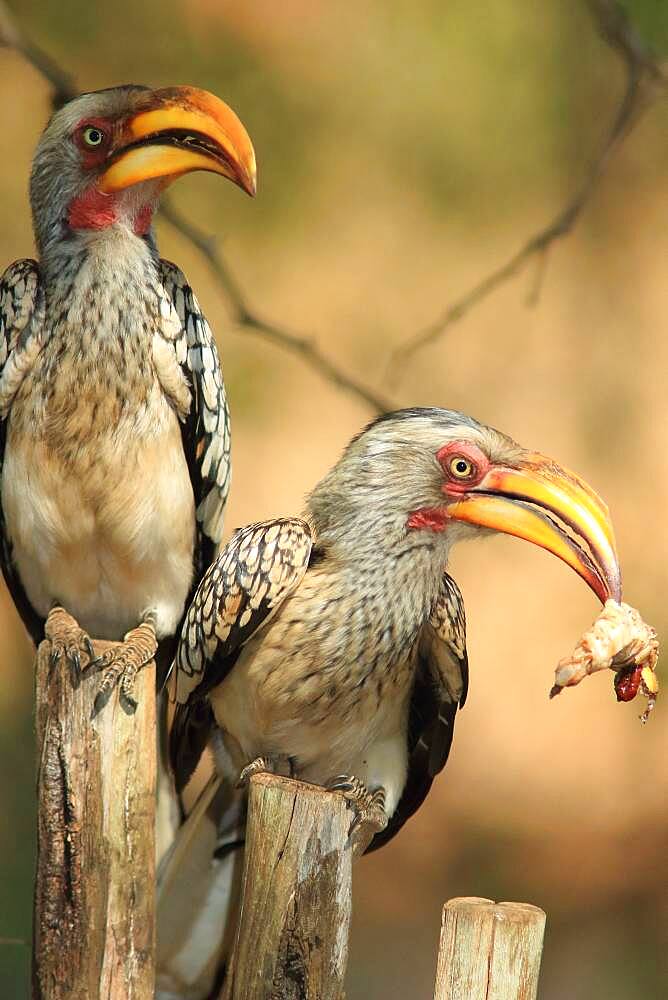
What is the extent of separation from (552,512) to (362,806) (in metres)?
0.53

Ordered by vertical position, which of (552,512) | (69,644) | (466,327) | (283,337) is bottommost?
(69,644)

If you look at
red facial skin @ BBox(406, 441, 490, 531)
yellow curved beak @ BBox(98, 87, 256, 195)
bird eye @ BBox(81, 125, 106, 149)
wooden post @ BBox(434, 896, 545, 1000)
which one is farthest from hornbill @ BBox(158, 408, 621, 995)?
bird eye @ BBox(81, 125, 106, 149)

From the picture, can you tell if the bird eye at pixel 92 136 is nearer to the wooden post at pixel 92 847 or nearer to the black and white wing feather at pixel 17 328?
the black and white wing feather at pixel 17 328

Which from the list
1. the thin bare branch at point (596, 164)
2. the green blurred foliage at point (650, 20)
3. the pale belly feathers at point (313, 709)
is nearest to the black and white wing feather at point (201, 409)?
the pale belly feathers at point (313, 709)

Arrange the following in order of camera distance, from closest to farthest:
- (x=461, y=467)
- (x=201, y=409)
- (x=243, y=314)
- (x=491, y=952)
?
(x=491, y=952)
(x=461, y=467)
(x=201, y=409)
(x=243, y=314)

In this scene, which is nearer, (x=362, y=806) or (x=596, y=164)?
(x=362, y=806)

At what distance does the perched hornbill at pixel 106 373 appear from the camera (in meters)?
2.09

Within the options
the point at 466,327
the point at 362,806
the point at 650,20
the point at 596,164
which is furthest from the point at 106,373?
the point at 650,20

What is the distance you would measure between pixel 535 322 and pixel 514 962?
2.38m

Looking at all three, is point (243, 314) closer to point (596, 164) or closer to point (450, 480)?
point (596, 164)

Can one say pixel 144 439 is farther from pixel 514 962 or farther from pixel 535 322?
pixel 535 322

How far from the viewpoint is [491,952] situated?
1594 millimetres

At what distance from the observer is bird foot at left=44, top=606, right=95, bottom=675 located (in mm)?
1863

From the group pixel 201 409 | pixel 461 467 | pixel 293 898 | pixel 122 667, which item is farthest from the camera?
pixel 201 409
